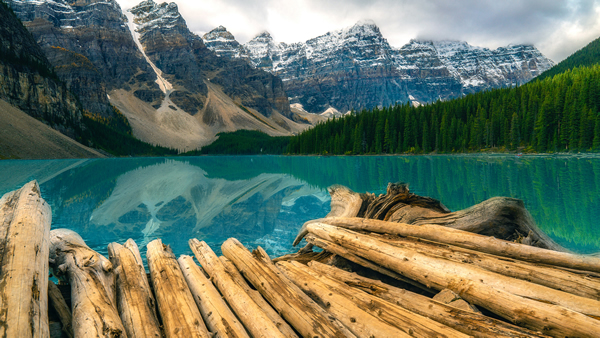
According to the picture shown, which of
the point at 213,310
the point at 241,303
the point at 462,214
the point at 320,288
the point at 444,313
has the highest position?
the point at 462,214

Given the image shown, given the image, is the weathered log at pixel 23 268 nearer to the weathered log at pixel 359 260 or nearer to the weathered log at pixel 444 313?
the weathered log at pixel 444 313

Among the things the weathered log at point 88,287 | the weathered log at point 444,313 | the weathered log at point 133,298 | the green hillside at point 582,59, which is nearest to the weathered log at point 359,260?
the weathered log at point 444,313

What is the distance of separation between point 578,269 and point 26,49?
163227 mm

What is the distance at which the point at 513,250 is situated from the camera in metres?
4.96

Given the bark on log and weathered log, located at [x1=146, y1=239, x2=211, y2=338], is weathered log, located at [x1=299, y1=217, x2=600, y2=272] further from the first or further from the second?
weathered log, located at [x1=146, y1=239, x2=211, y2=338]

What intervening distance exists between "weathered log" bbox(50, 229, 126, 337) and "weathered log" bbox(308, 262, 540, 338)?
347cm

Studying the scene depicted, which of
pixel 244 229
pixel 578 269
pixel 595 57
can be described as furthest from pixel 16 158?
pixel 595 57

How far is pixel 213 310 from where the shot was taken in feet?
13.5

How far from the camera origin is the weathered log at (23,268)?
9.77 ft

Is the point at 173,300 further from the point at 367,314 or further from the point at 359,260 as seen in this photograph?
the point at 359,260

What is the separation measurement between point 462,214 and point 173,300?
6083 mm

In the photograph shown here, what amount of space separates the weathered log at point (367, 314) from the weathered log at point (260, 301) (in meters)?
0.78

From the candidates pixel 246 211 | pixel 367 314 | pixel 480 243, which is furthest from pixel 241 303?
pixel 246 211

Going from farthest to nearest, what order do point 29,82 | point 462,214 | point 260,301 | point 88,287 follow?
point 29,82, point 462,214, point 260,301, point 88,287
